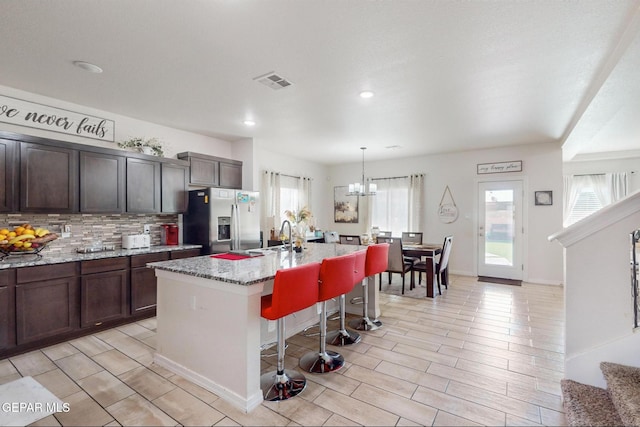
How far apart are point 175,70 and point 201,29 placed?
0.81 meters

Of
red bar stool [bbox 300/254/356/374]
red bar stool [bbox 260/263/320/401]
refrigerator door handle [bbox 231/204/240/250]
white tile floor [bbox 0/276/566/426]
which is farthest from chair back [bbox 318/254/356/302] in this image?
refrigerator door handle [bbox 231/204/240/250]

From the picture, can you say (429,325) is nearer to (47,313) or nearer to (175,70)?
(175,70)

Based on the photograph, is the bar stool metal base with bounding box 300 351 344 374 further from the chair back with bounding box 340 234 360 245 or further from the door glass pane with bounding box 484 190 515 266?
the door glass pane with bounding box 484 190 515 266

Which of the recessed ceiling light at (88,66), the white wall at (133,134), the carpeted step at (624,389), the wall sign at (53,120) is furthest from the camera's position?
the white wall at (133,134)

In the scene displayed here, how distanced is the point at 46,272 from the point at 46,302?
309mm

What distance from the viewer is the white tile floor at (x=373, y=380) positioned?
6.54ft

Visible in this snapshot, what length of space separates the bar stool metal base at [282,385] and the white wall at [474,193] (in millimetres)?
5294

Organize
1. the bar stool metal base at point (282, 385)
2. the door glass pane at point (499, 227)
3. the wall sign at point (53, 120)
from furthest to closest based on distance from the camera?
the door glass pane at point (499, 227), the wall sign at point (53, 120), the bar stool metal base at point (282, 385)

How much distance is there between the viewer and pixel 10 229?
10.7 ft

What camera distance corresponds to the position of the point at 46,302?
306 cm

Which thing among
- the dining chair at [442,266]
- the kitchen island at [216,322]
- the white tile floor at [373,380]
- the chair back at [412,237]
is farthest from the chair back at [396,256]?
the kitchen island at [216,322]

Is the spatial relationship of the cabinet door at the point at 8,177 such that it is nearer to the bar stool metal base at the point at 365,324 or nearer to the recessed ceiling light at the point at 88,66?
the recessed ceiling light at the point at 88,66

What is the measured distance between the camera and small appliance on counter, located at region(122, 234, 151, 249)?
400cm

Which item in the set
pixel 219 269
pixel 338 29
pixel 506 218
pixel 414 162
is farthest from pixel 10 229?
pixel 506 218
